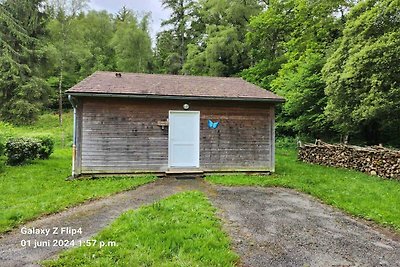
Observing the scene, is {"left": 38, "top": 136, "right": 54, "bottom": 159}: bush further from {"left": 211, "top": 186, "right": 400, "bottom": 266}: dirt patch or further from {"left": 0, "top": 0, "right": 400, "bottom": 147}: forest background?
{"left": 211, "top": 186, "right": 400, "bottom": 266}: dirt patch

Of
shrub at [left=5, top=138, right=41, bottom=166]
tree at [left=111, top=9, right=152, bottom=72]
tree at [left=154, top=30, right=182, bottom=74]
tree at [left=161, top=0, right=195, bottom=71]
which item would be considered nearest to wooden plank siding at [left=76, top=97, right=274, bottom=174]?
shrub at [left=5, top=138, right=41, bottom=166]

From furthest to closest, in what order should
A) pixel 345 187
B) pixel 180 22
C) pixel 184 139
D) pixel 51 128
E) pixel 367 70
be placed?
pixel 180 22
pixel 51 128
pixel 367 70
pixel 184 139
pixel 345 187

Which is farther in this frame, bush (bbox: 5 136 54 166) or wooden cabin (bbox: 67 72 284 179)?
bush (bbox: 5 136 54 166)

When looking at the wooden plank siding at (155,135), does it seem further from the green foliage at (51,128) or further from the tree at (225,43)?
the tree at (225,43)

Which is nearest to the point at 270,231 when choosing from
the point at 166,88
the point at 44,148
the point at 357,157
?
the point at 166,88

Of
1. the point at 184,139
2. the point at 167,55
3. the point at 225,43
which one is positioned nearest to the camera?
the point at 184,139

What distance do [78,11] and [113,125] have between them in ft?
73.8

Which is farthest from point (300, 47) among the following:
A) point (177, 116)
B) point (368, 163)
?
point (177, 116)

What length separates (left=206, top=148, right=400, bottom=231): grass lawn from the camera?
6.11 metres

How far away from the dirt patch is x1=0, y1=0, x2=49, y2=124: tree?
1922 centimetres

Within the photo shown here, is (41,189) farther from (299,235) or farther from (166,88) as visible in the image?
(299,235)

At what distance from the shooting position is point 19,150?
10648mm

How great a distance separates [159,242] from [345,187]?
19.7 feet

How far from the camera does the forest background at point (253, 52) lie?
38.7 feet
